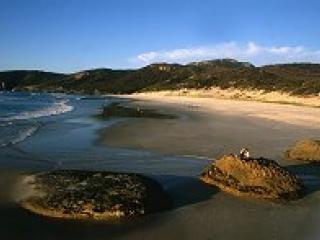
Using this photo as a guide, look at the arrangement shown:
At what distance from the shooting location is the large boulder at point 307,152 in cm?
1848

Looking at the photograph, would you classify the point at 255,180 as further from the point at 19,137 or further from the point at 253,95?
the point at 253,95

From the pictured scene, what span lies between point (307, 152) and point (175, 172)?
17.3 feet

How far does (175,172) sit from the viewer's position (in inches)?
636

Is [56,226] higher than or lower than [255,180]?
lower

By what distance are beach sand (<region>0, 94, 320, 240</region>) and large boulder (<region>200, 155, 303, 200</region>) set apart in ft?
1.05

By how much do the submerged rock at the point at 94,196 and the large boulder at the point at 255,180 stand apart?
6.46 ft

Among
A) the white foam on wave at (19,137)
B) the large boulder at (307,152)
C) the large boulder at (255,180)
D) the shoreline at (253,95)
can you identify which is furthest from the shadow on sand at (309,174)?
the shoreline at (253,95)

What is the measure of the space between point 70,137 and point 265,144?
9014mm

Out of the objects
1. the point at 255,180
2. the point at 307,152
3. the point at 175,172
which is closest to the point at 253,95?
the point at 307,152

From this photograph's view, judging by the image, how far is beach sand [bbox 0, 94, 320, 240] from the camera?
33.6 ft

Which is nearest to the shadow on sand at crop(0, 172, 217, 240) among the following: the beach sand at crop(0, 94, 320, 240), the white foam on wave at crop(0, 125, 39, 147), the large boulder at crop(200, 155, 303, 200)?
the beach sand at crop(0, 94, 320, 240)

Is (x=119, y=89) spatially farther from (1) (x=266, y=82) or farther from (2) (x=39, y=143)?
(2) (x=39, y=143)

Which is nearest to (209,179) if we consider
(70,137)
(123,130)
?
(70,137)

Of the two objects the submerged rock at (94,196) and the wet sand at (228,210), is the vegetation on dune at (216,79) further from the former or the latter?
the submerged rock at (94,196)
